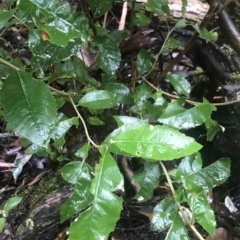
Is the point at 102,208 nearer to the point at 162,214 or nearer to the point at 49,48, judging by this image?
the point at 162,214

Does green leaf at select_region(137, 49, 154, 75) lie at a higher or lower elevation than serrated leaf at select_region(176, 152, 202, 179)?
higher

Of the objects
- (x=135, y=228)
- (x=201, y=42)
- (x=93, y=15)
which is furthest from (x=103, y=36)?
(x=135, y=228)

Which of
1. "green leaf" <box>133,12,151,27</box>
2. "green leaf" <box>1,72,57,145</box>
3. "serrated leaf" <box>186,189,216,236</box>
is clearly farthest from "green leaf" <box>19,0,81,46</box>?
"green leaf" <box>133,12,151,27</box>

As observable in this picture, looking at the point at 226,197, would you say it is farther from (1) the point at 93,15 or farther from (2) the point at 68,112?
(1) the point at 93,15

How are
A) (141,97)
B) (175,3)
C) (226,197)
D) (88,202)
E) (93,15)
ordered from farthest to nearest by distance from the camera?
(175,3) < (226,197) < (141,97) < (93,15) < (88,202)

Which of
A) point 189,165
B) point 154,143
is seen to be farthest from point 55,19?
point 189,165

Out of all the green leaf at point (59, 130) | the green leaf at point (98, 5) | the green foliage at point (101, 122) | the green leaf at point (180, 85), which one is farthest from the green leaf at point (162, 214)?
the green leaf at point (98, 5)

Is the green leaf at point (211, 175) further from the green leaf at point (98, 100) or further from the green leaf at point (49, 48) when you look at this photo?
the green leaf at point (49, 48)

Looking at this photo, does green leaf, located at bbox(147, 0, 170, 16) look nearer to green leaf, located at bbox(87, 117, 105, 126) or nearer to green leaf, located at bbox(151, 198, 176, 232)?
green leaf, located at bbox(87, 117, 105, 126)
